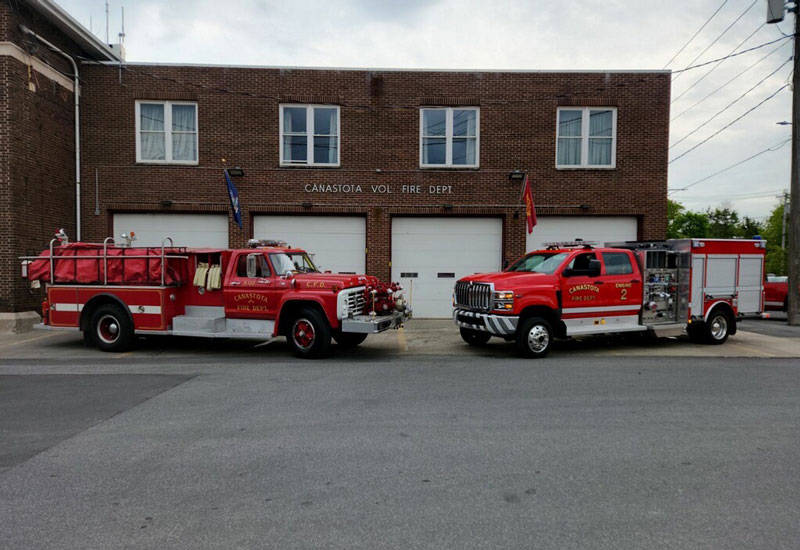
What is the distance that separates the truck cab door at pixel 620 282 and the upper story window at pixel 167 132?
12235mm

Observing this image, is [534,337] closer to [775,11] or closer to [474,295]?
[474,295]

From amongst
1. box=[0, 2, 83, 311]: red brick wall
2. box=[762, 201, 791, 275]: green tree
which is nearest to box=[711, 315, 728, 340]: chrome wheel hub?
box=[0, 2, 83, 311]: red brick wall

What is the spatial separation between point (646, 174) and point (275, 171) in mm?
11402

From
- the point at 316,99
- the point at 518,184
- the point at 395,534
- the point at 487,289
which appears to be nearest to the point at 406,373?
the point at 487,289

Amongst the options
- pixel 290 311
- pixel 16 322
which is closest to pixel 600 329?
pixel 290 311

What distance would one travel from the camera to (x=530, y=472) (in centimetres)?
443

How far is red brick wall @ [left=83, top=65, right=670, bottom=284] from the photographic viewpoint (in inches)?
635

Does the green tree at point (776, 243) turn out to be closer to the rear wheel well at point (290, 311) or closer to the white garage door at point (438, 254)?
the white garage door at point (438, 254)

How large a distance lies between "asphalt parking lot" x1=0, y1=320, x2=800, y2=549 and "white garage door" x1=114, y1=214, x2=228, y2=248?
309 inches

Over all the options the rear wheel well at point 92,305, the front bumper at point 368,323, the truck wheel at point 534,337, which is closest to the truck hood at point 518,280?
the truck wheel at point 534,337

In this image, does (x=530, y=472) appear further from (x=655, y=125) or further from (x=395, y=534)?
(x=655, y=125)

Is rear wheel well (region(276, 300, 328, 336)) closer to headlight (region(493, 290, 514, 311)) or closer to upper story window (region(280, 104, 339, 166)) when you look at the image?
headlight (region(493, 290, 514, 311))

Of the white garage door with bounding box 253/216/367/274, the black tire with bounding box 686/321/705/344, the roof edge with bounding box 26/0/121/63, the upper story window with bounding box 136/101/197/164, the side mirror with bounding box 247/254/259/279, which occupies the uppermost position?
the roof edge with bounding box 26/0/121/63

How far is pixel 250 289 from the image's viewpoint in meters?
10.2
